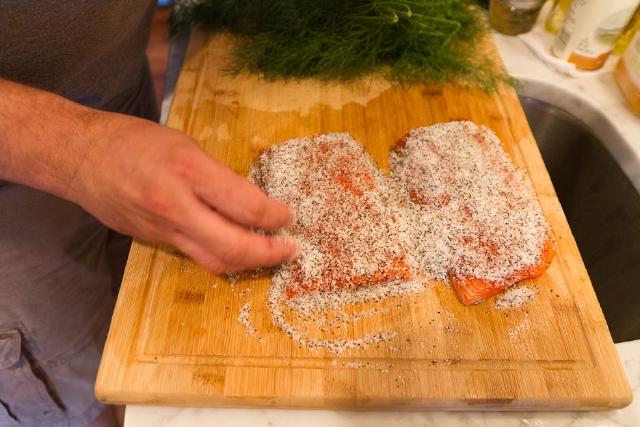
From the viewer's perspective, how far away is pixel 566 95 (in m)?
1.38

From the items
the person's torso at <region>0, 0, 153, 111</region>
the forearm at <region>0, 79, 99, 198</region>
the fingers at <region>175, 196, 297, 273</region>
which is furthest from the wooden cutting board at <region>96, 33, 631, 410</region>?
the person's torso at <region>0, 0, 153, 111</region>

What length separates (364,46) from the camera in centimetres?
137

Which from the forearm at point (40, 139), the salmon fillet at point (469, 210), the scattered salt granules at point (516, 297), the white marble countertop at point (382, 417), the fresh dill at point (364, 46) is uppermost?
the forearm at point (40, 139)

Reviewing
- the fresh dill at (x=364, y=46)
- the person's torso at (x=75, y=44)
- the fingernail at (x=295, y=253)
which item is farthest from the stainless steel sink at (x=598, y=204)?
the person's torso at (x=75, y=44)

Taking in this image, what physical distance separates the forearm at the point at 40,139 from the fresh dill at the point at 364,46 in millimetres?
645

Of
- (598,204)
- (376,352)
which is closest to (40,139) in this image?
(376,352)

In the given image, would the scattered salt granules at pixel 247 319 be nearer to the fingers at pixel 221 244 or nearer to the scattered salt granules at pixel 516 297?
the fingers at pixel 221 244

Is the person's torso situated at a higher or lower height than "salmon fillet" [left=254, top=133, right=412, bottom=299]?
higher

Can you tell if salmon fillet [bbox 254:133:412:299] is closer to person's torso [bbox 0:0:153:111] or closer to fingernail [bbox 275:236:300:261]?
fingernail [bbox 275:236:300:261]

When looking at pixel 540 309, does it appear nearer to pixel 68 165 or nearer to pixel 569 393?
pixel 569 393

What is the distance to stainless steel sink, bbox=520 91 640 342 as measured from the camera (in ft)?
3.91

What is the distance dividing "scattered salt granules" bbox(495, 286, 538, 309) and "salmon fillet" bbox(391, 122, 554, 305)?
0.08 feet

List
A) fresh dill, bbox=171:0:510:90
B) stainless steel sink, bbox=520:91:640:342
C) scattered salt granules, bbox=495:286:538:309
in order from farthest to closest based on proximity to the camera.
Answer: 1. fresh dill, bbox=171:0:510:90
2. stainless steel sink, bbox=520:91:640:342
3. scattered salt granules, bbox=495:286:538:309

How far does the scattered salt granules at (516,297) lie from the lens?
96 cm
